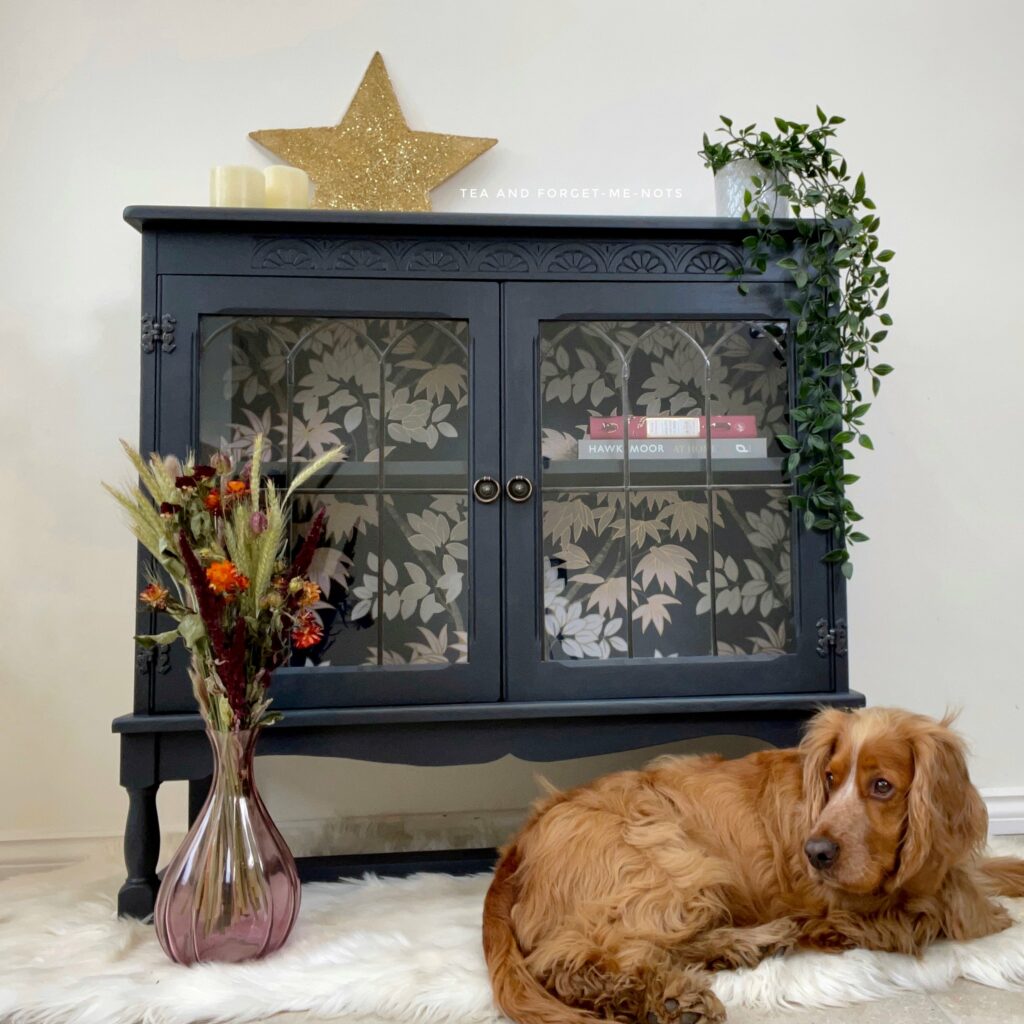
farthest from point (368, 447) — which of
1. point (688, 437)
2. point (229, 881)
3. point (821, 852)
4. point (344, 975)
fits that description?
point (821, 852)

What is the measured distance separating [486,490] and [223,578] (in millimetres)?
499

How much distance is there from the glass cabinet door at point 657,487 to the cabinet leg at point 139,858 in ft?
2.42

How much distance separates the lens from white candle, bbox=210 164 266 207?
5.17ft

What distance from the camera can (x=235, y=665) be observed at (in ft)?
4.19

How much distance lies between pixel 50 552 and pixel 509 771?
3.66ft

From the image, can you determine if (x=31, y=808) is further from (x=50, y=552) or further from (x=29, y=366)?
(x=29, y=366)

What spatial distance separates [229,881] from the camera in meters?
1.26

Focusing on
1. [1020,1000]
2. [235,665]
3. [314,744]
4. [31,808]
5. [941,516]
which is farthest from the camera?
[941,516]

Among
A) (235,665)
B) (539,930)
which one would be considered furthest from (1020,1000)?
(235,665)

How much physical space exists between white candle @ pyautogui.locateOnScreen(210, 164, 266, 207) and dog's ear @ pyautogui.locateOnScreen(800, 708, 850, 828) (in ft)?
4.35

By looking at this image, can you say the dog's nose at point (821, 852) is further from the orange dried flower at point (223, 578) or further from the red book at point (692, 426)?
the orange dried flower at point (223, 578)

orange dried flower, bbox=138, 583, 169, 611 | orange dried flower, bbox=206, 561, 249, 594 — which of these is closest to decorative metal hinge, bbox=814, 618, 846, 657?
orange dried flower, bbox=206, 561, 249, 594

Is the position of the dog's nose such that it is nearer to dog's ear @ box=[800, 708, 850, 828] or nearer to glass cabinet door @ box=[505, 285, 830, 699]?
dog's ear @ box=[800, 708, 850, 828]

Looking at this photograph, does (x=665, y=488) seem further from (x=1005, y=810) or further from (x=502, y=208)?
(x=1005, y=810)
